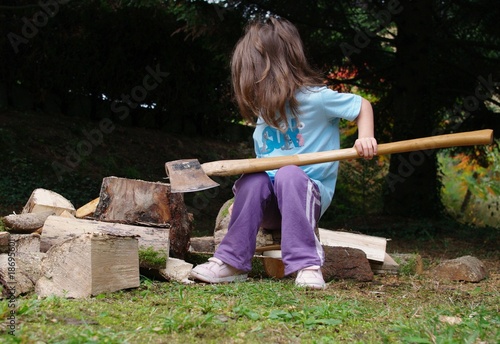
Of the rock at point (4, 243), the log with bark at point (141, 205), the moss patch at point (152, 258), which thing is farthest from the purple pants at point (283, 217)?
the rock at point (4, 243)

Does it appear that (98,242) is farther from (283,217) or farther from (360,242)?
(360,242)

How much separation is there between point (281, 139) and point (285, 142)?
29mm

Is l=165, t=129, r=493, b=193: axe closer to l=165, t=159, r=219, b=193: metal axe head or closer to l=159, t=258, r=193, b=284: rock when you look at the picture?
l=165, t=159, r=219, b=193: metal axe head

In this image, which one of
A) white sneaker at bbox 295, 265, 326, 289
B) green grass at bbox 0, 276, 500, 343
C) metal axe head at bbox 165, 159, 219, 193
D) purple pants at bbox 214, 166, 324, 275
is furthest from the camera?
metal axe head at bbox 165, 159, 219, 193

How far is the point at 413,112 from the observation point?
7.76 m

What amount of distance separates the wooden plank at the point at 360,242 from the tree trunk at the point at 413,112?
3.77 m

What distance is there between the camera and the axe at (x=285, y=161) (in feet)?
10.2

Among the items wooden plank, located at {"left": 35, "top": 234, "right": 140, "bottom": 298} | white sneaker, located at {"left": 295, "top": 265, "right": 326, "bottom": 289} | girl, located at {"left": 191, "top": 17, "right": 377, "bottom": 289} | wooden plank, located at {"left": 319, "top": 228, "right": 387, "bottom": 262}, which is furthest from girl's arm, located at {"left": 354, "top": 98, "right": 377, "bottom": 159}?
wooden plank, located at {"left": 35, "top": 234, "right": 140, "bottom": 298}

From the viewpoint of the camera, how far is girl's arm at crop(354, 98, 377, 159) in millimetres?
3094

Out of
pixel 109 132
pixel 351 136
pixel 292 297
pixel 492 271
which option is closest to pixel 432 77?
A: pixel 351 136

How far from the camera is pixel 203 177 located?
3.24 m

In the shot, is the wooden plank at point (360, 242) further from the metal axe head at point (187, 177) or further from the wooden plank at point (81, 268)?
the wooden plank at point (81, 268)

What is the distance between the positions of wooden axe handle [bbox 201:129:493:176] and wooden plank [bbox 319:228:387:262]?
98 cm

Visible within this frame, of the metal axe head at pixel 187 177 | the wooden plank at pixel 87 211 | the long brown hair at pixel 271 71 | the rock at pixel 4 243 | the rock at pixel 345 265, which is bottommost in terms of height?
the rock at pixel 345 265
